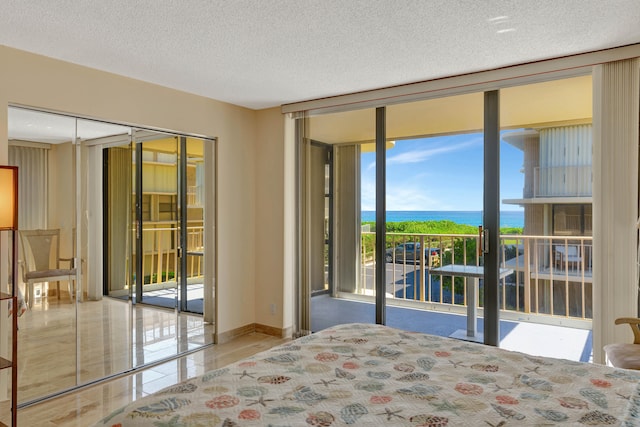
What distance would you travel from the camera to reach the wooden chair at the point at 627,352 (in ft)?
8.18

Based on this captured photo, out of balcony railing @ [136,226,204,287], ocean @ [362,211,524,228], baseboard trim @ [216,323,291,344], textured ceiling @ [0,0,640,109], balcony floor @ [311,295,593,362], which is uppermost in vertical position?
textured ceiling @ [0,0,640,109]

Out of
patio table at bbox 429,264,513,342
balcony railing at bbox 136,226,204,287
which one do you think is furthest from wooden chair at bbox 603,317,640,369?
balcony railing at bbox 136,226,204,287

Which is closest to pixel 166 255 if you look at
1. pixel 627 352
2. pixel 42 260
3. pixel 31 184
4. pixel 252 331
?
pixel 42 260

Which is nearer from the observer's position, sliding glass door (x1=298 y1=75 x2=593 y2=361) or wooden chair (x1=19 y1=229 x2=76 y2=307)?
wooden chair (x1=19 y1=229 x2=76 y2=307)

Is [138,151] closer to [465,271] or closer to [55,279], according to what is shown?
[55,279]

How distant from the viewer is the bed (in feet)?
4.87

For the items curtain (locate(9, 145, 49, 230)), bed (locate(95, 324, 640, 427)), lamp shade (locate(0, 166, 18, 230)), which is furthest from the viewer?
curtain (locate(9, 145, 49, 230))

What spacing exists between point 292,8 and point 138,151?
213 centimetres

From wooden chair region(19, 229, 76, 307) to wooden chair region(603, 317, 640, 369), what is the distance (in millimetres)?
3711

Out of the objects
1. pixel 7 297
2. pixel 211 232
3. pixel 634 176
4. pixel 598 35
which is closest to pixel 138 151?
pixel 211 232

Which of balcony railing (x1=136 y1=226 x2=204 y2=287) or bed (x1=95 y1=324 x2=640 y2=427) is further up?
balcony railing (x1=136 y1=226 x2=204 y2=287)

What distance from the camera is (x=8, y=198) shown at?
2.68 meters

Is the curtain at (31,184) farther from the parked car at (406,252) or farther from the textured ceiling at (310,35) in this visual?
the parked car at (406,252)

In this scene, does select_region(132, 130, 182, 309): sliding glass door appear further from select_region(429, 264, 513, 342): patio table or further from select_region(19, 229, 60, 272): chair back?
select_region(429, 264, 513, 342): patio table
